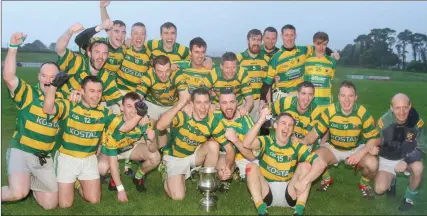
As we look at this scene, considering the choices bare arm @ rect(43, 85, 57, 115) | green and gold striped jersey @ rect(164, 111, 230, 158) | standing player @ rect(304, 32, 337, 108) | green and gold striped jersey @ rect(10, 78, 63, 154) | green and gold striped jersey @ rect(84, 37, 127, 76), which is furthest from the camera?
green and gold striped jersey @ rect(84, 37, 127, 76)

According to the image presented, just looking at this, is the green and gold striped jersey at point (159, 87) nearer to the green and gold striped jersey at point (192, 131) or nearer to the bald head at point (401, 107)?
the green and gold striped jersey at point (192, 131)

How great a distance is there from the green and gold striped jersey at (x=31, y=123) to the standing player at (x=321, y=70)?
13.2ft

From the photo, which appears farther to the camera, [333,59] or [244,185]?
[333,59]

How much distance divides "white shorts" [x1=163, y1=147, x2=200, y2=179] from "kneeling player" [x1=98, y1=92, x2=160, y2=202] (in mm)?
200

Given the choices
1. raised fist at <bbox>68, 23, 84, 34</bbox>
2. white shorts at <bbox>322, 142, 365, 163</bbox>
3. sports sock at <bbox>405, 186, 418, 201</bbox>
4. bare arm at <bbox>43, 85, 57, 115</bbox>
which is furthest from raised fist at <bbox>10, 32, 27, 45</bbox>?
sports sock at <bbox>405, 186, 418, 201</bbox>

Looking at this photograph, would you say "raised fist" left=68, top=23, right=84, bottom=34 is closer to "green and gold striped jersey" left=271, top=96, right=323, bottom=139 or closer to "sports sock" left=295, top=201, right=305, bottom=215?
"green and gold striped jersey" left=271, top=96, right=323, bottom=139

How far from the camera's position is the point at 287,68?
24.6 ft

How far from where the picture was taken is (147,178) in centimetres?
683

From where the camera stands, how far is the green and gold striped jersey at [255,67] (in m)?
7.62

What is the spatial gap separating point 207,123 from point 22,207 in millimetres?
2451

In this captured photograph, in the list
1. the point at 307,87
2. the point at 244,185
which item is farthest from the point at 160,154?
the point at 307,87

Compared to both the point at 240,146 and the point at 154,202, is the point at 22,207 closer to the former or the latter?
the point at 154,202

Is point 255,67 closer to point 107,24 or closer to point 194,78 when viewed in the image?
point 194,78

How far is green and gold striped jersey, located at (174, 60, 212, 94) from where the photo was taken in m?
7.14
